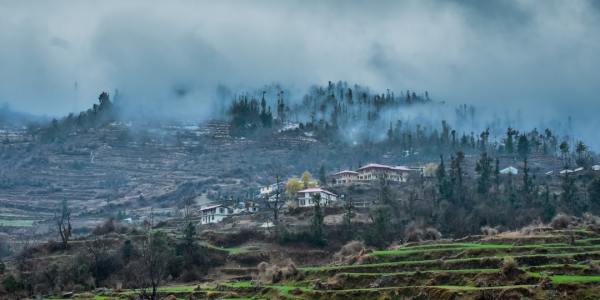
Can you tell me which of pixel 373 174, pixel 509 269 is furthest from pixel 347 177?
pixel 509 269

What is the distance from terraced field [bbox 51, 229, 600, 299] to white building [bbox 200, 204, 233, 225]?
43.9m

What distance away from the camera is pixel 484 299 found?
35.9 metres

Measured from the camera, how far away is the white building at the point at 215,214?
10531cm

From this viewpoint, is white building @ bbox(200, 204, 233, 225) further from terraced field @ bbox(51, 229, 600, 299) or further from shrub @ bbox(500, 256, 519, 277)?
shrub @ bbox(500, 256, 519, 277)

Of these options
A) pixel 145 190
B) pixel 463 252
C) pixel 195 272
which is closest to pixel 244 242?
pixel 195 272

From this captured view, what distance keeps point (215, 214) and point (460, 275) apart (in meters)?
67.8

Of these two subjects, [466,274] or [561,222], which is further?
[561,222]

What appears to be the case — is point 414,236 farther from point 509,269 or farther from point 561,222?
point 509,269

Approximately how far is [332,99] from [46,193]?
83.1 m

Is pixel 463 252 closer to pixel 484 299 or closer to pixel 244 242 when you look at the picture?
pixel 484 299

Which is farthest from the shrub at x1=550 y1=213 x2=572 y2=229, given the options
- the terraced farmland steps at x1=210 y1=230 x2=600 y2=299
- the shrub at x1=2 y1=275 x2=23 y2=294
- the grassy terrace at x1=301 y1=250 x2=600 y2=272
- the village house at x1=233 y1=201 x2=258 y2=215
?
the village house at x1=233 y1=201 x2=258 y2=215

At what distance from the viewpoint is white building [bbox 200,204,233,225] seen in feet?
346

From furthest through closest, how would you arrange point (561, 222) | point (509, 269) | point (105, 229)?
point (105, 229) → point (561, 222) → point (509, 269)

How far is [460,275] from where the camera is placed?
138 ft
